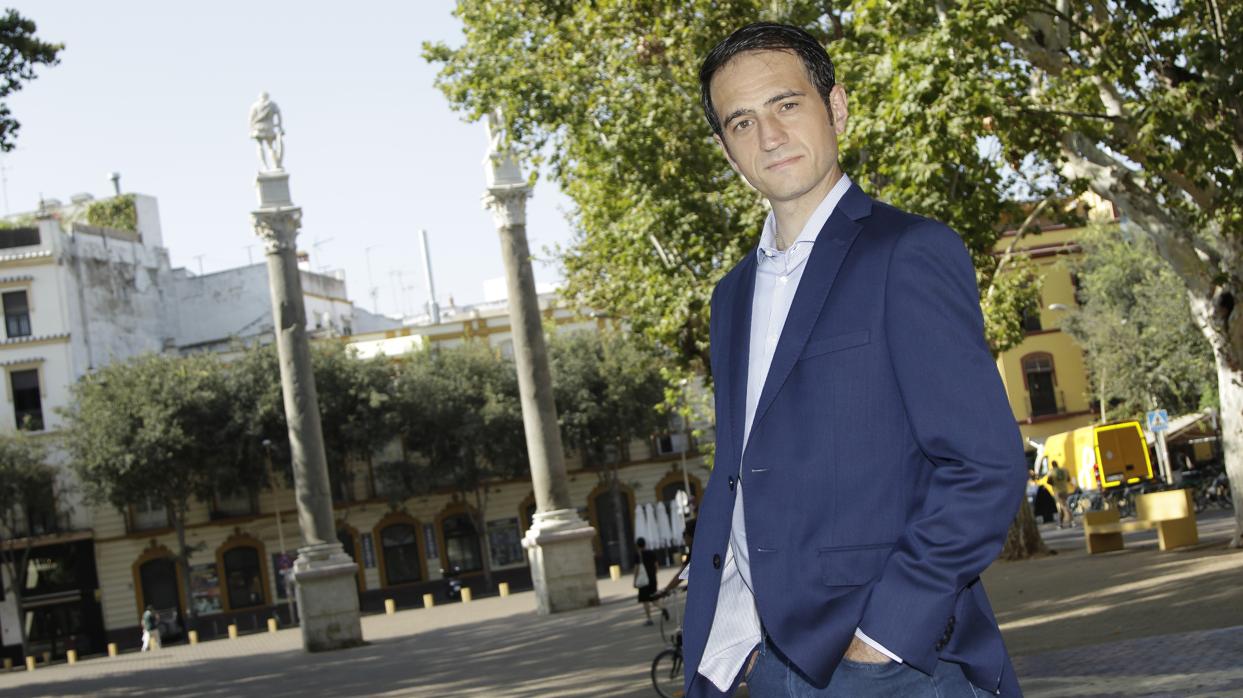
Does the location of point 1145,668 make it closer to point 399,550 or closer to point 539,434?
point 539,434

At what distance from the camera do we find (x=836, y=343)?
272cm

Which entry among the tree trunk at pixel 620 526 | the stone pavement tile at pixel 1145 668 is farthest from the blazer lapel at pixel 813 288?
the tree trunk at pixel 620 526

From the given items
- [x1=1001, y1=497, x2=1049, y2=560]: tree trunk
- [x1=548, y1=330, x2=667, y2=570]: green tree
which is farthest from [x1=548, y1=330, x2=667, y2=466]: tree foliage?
[x1=1001, y1=497, x2=1049, y2=560]: tree trunk

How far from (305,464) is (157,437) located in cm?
2622

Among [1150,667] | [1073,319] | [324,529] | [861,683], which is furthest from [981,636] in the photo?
[1073,319]

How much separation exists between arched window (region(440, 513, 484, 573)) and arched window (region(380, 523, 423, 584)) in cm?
116

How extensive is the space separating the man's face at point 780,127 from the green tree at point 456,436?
55.7 metres

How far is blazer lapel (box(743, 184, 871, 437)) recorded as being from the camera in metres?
2.74

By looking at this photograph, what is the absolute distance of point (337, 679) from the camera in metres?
22.6

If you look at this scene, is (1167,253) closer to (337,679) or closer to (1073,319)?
(337,679)

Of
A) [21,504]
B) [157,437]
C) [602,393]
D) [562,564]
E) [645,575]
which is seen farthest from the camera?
[602,393]

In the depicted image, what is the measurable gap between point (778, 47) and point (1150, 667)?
27.7ft

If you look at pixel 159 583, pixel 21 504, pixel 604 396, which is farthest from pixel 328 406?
pixel 21 504

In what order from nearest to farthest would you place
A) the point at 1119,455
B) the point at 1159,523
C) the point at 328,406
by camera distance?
the point at 1159,523
the point at 1119,455
the point at 328,406
